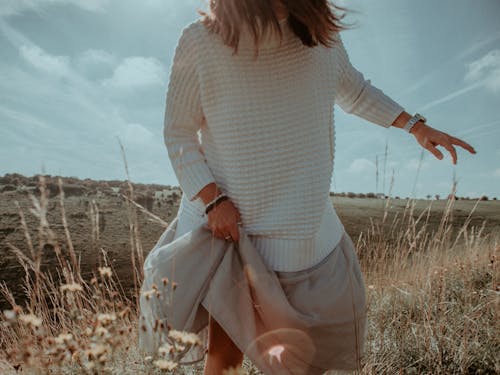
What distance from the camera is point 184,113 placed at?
152 centimetres

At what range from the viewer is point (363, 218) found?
532 centimetres

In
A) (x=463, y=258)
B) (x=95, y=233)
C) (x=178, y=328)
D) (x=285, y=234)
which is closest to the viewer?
(x=178, y=328)

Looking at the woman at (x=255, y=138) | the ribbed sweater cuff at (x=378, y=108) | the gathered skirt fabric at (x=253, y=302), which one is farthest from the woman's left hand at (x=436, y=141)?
the gathered skirt fabric at (x=253, y=302)

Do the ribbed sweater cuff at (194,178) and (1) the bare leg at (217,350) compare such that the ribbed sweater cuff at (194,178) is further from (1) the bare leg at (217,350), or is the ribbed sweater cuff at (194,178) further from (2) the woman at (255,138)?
(1) the bare leg at (217,350)

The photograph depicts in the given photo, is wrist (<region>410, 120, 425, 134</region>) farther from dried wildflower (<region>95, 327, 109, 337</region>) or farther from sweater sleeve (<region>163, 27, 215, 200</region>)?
dried wildflower (<region>95, 327, 109, 337</region>)

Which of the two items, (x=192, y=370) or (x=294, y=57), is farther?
(x=192, y=370)

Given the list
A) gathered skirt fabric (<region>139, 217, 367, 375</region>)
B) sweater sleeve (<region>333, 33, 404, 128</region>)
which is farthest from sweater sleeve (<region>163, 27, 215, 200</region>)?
sweater sleeve (<region>333, 33, 404, 128</region>)

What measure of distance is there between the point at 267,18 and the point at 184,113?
0.45 metres

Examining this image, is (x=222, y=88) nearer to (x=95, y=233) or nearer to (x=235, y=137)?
(x=235, y=137)

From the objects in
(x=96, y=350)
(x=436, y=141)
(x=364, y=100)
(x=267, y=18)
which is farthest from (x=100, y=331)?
(x=436, y=141)

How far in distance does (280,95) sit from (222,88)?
0.74 feet

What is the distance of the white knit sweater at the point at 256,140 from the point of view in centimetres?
149

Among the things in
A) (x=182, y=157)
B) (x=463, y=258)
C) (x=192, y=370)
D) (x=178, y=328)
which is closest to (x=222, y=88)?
(x=182, y=157)

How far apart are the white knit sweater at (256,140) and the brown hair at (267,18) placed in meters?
0.05
